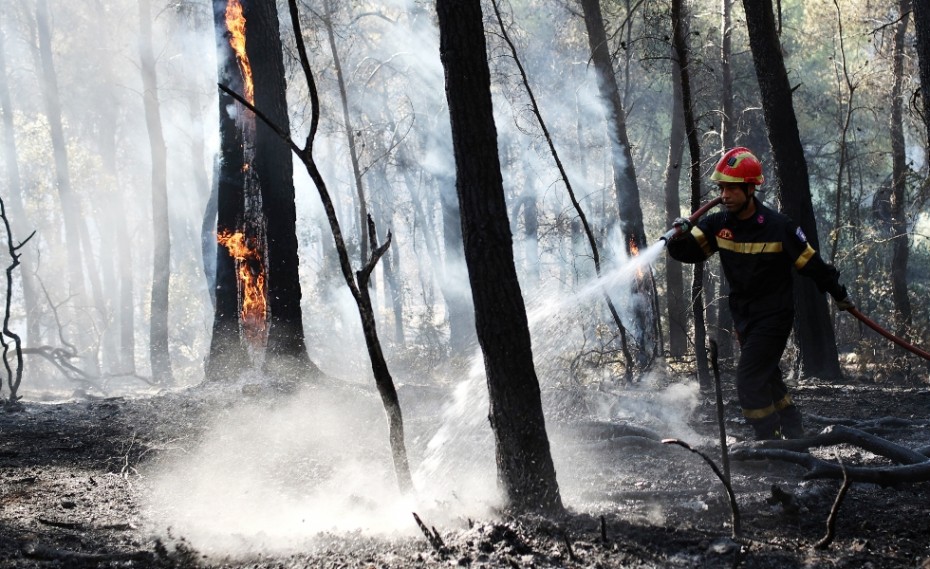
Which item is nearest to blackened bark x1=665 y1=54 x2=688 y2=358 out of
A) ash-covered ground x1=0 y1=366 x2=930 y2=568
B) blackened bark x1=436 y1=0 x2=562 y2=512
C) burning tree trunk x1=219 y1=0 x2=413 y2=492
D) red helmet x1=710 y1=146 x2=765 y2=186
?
ash-covered ground x1=0 y1=366 x2=930 y2=568

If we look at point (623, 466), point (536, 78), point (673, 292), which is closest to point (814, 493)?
point (623, 466)

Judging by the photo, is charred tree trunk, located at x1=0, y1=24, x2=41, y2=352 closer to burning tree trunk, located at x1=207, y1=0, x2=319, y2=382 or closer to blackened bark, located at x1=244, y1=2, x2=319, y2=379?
burning tree trunk, located at x1=207, y1=0, x2=319, y2=382

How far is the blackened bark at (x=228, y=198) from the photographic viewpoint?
31.9 ft

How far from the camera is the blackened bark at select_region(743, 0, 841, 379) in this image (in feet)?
31.9

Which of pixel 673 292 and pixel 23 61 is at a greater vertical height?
pixel 23 61

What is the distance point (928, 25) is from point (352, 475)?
5.94 metres

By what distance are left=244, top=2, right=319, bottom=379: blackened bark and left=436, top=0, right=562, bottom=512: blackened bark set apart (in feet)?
17.8

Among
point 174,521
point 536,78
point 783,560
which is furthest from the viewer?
point 536,78

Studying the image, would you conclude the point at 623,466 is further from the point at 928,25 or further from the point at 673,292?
the point at 673,292

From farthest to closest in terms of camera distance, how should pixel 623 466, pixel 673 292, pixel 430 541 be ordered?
pixel 673 292
pixel 623 466
pixel 430 541

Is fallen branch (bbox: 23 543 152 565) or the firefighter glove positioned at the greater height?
the firefighter glove

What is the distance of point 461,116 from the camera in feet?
14.6

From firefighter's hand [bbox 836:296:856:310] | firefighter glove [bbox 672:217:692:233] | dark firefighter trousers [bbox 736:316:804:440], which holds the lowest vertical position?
dark firefighter trousers [bbox 736:316:804:440]

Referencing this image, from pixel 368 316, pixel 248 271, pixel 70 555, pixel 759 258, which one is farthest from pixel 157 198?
pixel 759 258
